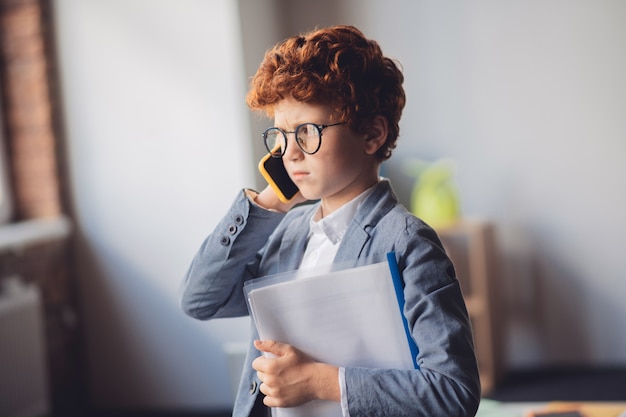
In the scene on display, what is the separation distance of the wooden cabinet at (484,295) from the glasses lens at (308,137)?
2.62 metres

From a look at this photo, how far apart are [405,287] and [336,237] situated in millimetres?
200

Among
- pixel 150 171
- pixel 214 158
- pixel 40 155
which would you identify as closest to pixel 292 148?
pixel 214 158

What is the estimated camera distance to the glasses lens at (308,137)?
1.05 metres

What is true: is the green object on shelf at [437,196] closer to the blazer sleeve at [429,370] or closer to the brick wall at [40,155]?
the brick wall at [40,155]

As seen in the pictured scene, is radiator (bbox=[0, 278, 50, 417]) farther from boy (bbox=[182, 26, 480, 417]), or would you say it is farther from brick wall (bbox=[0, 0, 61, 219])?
boy (bbox=[182, 26, 480, 417])

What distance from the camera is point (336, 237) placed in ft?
3.79

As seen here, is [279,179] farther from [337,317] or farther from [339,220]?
[337,317]

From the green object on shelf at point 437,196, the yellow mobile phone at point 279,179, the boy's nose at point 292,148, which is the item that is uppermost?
the boy's nose at point 292,148

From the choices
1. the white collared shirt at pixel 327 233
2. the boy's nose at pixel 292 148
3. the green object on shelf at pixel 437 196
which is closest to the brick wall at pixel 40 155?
the green object on shelf at pixel 437 196

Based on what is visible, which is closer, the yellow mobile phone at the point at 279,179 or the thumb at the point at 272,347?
the thumb at the point at 272,347

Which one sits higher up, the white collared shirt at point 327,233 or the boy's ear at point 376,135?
the boy's ear at point 376,135

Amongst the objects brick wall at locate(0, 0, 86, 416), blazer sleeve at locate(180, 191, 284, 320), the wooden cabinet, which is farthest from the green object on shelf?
blazer sleeve at locate(180, 191, 284, 320)

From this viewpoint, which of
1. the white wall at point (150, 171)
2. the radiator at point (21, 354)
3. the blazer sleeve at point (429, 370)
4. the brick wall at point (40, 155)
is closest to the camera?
the blazer sleeve at point (429, 370)

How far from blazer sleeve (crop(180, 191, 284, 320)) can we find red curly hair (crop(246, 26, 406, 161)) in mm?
175
